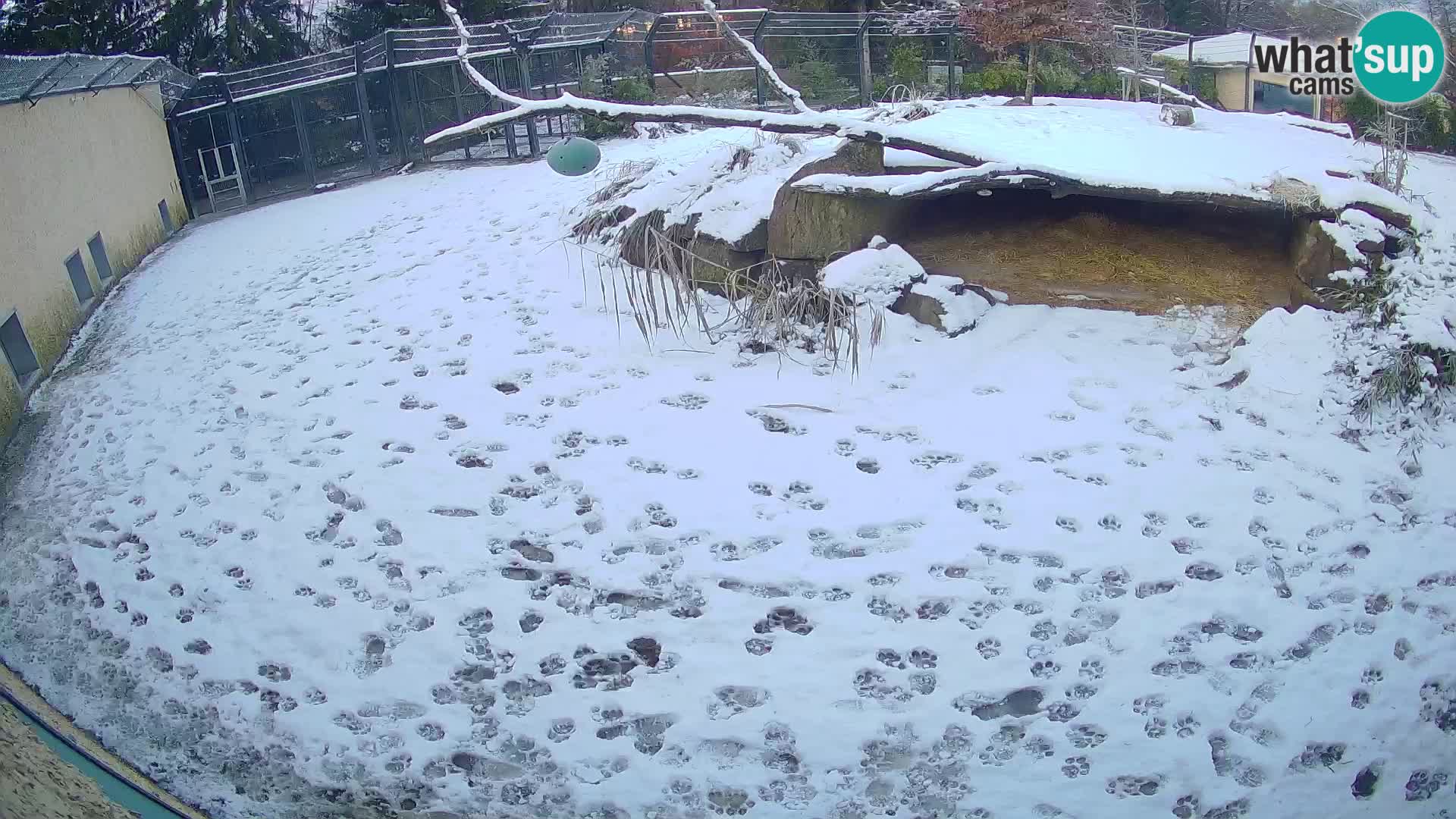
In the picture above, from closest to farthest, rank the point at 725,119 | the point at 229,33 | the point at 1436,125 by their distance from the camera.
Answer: the point at 725,119 < the point at 1436,125 < the point at 229,33

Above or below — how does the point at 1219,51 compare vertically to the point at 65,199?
below

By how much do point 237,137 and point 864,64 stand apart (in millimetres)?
8181

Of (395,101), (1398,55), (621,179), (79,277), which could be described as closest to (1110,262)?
(621,179)

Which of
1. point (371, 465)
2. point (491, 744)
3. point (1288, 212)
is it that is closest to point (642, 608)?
point (491, 744)

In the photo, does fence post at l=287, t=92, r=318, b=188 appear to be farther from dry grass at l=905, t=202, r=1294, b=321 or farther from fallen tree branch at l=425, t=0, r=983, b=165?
dry grass at l=905, t=202, r=1294, b=321

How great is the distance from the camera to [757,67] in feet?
42.0

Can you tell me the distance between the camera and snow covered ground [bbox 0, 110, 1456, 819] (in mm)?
3152

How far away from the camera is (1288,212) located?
510 cm

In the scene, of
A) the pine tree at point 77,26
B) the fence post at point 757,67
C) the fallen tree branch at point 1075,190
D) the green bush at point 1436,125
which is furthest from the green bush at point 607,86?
the green bush at point 1436,125

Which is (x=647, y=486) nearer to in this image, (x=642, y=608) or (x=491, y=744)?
(x=642, y=608)

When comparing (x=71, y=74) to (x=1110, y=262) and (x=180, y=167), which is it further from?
(x=1110, y=262)

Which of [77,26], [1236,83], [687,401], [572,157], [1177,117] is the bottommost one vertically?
[687,401]

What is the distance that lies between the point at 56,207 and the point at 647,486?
17.0 ft

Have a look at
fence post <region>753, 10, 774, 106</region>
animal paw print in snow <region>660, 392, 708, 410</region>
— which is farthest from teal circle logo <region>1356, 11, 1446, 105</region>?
animal paw print in snow <region>660, 392, 708, 410</region>
